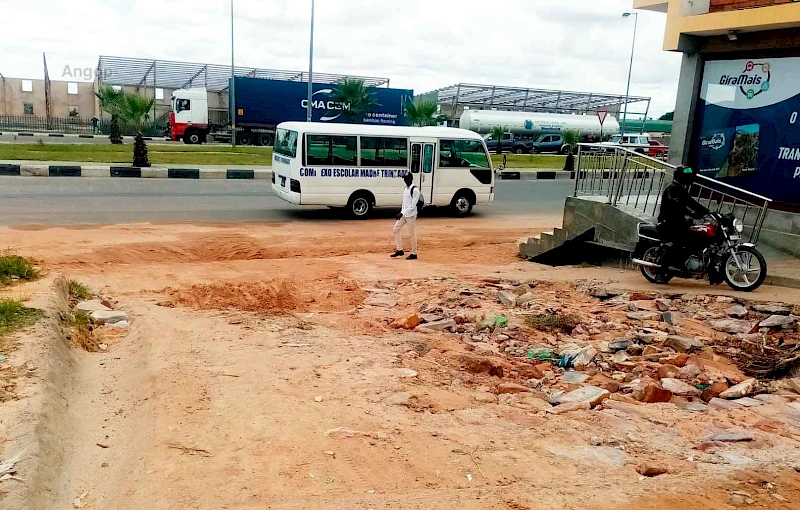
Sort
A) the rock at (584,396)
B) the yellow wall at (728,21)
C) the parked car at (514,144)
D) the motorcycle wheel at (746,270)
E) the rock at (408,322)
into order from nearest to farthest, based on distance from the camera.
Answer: the rock at (584,396)
the rock at (408,322)
the motorcycle wheel at (746,270)
the yellow wall at (728,21)
the parked car at (514,144)

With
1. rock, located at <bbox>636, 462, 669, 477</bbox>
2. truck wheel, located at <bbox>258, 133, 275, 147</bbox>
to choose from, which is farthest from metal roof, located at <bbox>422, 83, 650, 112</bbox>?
rock, located at <bbox>636, 462, 669, 477</bbox>

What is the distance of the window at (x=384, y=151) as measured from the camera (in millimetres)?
13258

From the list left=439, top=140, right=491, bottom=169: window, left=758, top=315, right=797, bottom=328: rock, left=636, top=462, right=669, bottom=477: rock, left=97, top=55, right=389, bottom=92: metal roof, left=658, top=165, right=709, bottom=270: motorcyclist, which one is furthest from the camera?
left=97, top=55, right=389, bottom=92: metal roof

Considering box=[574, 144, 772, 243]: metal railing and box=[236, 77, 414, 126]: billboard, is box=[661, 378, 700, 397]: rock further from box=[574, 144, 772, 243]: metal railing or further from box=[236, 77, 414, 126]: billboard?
box=[236, 77, 414, 126]: billboard

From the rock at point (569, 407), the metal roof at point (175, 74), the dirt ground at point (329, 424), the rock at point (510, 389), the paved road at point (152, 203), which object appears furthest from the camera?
the metal roof at point (175, 74)

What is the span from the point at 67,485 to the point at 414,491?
5.89 ft

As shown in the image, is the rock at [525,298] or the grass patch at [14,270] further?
the rock at [525,298]

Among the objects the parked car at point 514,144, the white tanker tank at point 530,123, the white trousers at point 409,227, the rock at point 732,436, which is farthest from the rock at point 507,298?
the parked car at point 514,144

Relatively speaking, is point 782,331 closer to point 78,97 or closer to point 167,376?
point 167,376

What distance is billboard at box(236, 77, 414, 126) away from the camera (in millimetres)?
35844

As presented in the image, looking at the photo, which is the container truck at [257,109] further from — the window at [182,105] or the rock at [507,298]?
the rock at [507,298]

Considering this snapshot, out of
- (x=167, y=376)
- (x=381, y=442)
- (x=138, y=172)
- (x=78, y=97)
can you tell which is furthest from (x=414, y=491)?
(x=78, y=97)

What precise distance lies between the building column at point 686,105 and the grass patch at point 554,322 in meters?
5.16

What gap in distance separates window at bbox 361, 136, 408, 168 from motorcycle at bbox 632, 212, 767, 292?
653 cm
